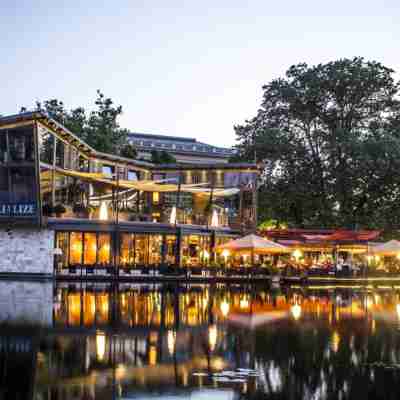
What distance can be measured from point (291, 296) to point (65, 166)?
18.3 metres

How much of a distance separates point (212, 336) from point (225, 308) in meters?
6.75

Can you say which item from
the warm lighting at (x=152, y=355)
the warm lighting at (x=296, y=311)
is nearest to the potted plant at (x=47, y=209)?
the warm lighting at (x=296, y=311)

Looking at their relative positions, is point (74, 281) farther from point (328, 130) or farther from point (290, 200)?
point (328, 130)

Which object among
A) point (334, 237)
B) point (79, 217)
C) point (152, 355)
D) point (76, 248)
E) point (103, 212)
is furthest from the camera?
point (334, 237)

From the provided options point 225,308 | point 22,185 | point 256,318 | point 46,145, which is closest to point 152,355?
point 256,318

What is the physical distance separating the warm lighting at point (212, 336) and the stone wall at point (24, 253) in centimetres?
2187

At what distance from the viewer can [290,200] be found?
46844 mm

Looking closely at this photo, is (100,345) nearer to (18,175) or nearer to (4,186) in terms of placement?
(18,175)

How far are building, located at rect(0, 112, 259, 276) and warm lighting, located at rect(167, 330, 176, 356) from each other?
2232cm

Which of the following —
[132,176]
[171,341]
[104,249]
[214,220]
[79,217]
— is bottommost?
[171,341]

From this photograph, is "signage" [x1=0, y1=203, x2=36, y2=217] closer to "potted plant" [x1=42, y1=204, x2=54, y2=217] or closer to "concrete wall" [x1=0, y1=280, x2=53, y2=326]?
"potted plant" [x1=42, y1=204, x2=54, y2=217]

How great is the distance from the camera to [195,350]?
41.7 feet

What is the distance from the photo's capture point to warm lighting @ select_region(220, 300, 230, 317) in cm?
1956

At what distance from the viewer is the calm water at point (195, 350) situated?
9.42 m
